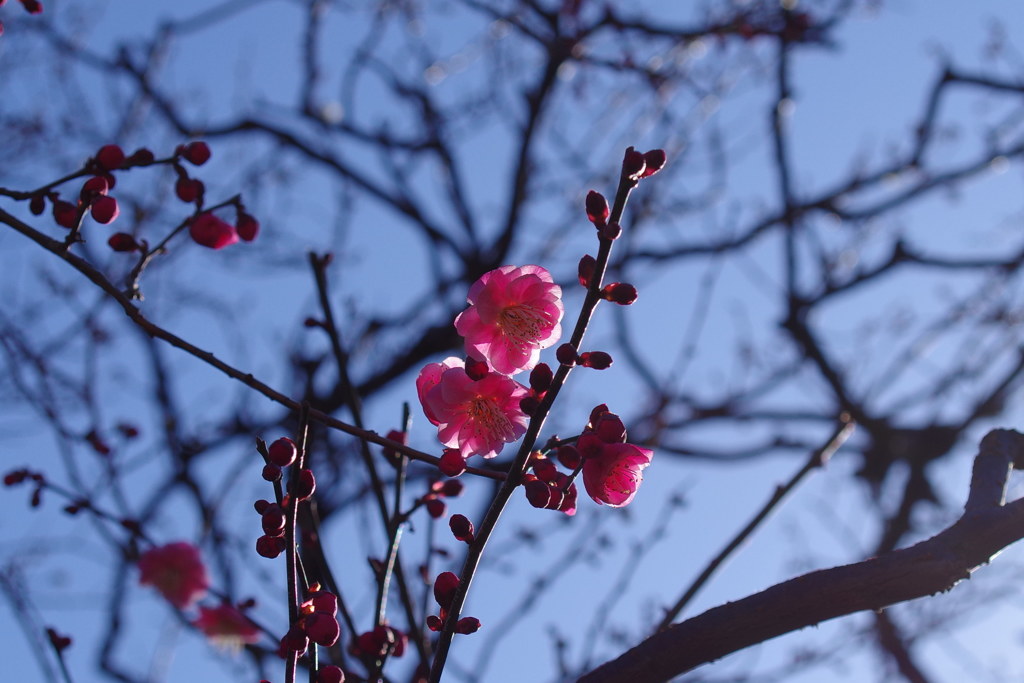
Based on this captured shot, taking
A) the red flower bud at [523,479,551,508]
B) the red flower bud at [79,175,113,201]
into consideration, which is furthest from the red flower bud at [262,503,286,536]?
the red flower bud at [79,175,113,201]

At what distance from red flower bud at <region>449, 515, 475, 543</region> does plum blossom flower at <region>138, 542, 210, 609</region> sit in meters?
1.54

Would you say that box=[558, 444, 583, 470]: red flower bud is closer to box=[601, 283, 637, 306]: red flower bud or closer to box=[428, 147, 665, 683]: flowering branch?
box=[428, 147, 665, 683]: flowering branch

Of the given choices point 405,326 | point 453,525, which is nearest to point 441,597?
point 453,525

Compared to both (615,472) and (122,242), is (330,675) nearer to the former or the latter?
(615,472)

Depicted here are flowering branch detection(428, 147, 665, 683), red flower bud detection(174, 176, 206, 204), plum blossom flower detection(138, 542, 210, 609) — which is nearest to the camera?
flowering branch detection(428, 147, 665, 683)

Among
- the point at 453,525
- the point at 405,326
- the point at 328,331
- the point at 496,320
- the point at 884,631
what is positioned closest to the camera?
the point at 453,525

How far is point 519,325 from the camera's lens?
Answer: 1171mm

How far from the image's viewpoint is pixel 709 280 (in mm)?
3797

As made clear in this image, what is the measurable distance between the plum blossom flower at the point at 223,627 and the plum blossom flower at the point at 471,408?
120 centimetres

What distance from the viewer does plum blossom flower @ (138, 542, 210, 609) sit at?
2332mm

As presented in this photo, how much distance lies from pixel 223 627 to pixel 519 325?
1496 mm

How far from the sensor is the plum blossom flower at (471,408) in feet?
3.62

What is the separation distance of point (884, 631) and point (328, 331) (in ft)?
10.7

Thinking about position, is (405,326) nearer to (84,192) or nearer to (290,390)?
(290,390)
